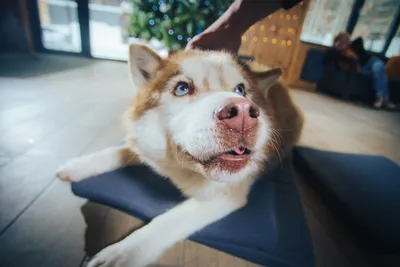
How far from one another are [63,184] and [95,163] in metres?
0.20

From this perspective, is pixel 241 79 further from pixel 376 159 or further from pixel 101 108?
pixel 101 108

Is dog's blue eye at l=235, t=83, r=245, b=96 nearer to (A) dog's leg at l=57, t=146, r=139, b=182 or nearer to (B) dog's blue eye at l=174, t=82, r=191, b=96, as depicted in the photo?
(B) dog's blue eye at l=174, t=82, r=191, b=96

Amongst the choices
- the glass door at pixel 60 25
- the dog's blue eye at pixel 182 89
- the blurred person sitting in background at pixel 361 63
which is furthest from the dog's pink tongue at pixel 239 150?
the blurred person sitting in background at pixel 361 63

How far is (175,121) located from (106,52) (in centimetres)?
366

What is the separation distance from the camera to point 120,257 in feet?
2.39

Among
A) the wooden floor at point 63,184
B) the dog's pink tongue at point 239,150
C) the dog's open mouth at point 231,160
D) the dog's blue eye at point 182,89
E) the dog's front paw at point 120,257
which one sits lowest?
the wooden floor at point 63,184

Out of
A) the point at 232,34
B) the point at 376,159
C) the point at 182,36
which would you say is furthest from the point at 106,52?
the point at 376,159

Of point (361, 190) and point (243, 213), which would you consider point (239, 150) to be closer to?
point (243, 213)

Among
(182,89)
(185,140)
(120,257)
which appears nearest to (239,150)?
(185,140)

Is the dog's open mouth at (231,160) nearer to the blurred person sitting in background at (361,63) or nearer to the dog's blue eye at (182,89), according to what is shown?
the dog's blue eye at (182,89)

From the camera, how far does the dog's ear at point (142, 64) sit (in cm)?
91

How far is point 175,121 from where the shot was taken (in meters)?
0.79

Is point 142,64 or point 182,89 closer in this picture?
point 182,89

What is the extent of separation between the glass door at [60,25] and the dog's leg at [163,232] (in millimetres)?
3445
